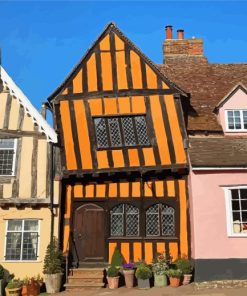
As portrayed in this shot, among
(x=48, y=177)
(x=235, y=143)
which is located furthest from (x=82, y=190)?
(x=235, y=143)

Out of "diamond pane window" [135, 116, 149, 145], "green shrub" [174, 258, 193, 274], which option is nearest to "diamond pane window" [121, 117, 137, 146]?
"diamond pane window" [135, 116, 149, 145]

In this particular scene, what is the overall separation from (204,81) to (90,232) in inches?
339

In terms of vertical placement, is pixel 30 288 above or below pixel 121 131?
below

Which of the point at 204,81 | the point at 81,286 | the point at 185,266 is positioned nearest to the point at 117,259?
→ the point at 81,286

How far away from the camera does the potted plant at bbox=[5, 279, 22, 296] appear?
1103 cm

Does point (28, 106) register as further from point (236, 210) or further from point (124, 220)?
point (236, 210)

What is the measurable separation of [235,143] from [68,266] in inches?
293

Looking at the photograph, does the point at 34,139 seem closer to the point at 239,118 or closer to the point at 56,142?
the point at 56,142

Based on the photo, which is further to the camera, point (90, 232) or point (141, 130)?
point (141, 130)

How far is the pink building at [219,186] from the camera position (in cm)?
1128

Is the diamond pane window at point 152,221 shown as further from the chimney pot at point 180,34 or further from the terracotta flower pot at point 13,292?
the chimney pot at point 180,34

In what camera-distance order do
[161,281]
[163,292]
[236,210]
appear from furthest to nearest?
1. [236,210]
2. [161,281]
3. [163,292]

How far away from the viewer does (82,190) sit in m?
13.1

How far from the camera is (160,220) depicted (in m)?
12.8
